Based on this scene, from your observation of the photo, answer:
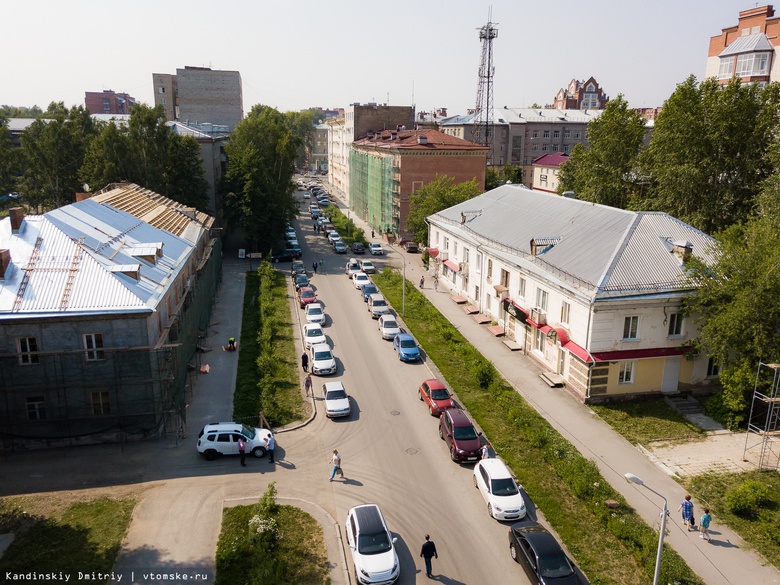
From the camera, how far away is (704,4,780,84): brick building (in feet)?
179

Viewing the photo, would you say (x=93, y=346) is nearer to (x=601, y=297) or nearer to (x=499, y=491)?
(x=499, y=491)

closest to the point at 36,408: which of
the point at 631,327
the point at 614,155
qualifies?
the point at 631,327

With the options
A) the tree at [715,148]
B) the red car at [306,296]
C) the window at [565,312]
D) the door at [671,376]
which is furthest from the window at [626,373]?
the red car at [306,296]

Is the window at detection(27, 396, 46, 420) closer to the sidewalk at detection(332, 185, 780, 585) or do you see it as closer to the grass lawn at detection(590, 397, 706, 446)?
the sidewalk at detection(332, 185, 780, 585)

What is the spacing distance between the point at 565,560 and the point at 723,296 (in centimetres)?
1745

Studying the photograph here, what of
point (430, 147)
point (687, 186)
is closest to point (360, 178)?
point (430, 147)

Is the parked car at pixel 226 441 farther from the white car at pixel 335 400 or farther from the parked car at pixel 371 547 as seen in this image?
the parked car at pixel 371 547

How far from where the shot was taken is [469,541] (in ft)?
66.2

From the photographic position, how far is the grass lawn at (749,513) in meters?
20.1

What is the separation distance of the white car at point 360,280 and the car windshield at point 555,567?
120 ft

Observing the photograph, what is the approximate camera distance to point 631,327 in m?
30.3

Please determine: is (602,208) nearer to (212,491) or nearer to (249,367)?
(249,367)

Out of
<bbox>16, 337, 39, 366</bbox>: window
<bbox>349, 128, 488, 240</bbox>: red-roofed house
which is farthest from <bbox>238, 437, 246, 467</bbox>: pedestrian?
<bbox>349, 128, 488, 240</bbox>: red-roofed house

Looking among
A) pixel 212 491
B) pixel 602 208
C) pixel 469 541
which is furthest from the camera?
pixel 602 208
